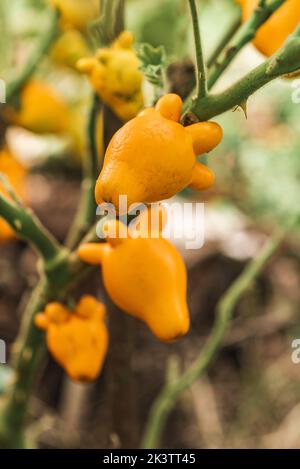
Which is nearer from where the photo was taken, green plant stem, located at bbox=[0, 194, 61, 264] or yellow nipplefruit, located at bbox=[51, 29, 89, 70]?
green plant stem, located at bbox=[0, 194, 61, 264]

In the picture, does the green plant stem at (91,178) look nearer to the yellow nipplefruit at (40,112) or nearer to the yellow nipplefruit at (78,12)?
the yellow nipplefruit at (78,12)

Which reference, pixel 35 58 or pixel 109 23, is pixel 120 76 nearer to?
pixel 109 23

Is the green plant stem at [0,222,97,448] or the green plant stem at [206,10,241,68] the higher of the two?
the green plant stem at [206,10,241,68]

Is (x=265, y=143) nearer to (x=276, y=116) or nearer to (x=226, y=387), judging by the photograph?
(x=276, y=116)

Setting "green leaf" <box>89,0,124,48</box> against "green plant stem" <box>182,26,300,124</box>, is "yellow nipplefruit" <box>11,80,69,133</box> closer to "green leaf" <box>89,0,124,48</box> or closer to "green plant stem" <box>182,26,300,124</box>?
"green leaf" <box>89,0,124,48</box>

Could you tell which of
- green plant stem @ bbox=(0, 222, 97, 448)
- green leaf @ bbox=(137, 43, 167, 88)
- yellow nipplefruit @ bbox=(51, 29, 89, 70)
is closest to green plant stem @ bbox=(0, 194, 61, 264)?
green plant stem @ bbox=(0, 222, 97, 448)

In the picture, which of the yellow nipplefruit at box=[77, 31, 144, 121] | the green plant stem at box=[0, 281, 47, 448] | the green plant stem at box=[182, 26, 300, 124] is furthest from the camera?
the green plant stem at box=[0, 281, 47, 448]

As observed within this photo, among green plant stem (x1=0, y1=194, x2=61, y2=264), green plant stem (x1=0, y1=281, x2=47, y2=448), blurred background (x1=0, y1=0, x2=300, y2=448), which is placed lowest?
blurred background (x1=0, y1=0, x2=300, y2=448)
